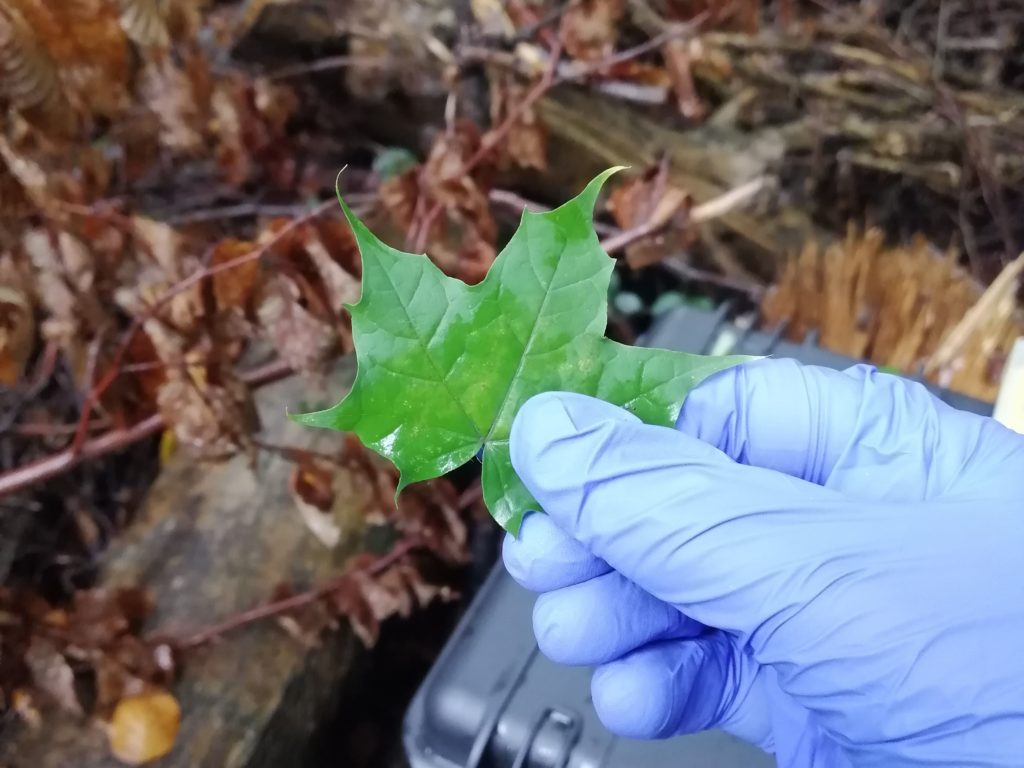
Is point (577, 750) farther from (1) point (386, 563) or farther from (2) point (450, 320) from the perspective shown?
(2) point (450, 320)

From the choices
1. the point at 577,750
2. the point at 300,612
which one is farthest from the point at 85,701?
the point at 577,750

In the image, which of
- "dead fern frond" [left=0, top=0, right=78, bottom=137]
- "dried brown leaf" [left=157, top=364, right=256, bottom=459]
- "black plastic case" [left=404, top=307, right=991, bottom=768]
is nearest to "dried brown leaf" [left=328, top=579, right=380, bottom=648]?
"black plastic case" [left=404, top=307, right=991, bottom=768]

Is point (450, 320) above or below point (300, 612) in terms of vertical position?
above

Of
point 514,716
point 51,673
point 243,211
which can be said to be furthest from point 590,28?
point 51,673

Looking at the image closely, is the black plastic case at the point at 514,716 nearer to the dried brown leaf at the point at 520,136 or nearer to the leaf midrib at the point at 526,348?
the leaf midrib at the point at 526,348

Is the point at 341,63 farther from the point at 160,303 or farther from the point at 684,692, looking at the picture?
the point at 684,692

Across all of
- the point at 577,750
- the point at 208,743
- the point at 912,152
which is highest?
the point at 912,152

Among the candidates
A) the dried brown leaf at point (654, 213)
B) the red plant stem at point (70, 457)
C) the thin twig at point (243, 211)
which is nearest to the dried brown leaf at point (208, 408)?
the red plant stem at point (70, 457)

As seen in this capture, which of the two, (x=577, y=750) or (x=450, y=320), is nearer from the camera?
(x=450, y=320)
